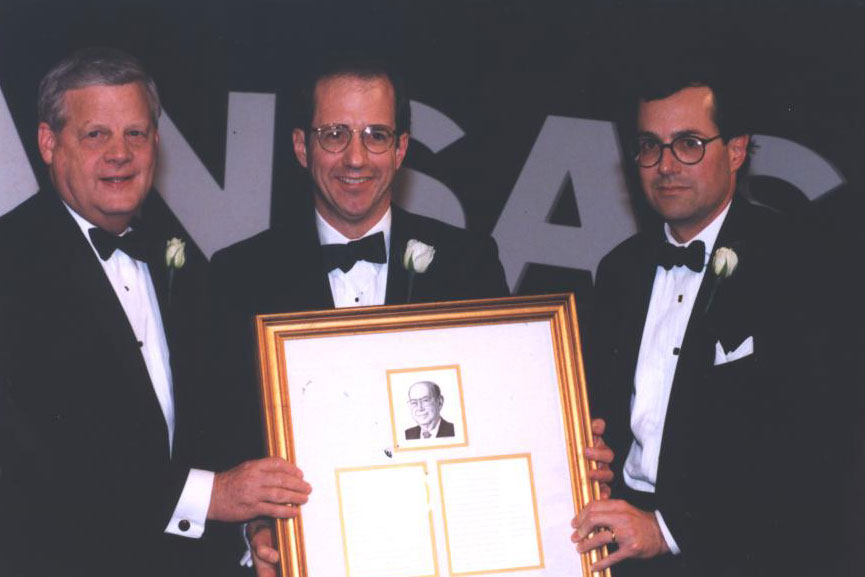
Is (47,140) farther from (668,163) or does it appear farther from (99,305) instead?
(668,163)

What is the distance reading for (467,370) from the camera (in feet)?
10.4

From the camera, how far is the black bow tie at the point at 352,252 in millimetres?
3727

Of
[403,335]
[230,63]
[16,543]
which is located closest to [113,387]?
[16,543]

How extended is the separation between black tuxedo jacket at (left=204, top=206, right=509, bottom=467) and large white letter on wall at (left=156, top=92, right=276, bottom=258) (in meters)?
0.76

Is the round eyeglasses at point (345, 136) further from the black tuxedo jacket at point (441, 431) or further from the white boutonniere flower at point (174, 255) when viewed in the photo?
the black tuxedo jacket at point (441, 431)

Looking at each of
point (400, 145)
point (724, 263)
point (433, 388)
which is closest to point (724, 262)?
point (724, 263)

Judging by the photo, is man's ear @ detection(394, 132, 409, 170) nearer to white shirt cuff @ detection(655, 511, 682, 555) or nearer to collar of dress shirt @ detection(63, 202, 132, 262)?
collar of dress shirt @ detection(63, 202, 132, 262)

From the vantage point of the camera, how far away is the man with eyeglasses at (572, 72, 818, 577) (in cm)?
345

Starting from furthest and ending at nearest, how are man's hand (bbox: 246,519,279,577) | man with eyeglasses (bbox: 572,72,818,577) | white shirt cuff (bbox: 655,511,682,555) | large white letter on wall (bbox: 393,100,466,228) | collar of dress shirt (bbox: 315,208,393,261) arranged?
1. large white letter on wall (bbox: 393,100,466,228)
2. collar of dress shirt (bbox: 315,208,393,261)
3. man with eyeglasses (bbox: 572,72,818,577)
4. white shirt cuff (bbox: 655,511,682,555)
5. man's hand (bbox: 246,519,279,577)

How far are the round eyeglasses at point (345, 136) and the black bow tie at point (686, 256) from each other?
45.5 inches

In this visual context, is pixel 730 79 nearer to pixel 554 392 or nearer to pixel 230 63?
pixel 554 392

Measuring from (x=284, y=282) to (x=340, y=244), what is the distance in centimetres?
25

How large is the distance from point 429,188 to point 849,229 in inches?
82.6

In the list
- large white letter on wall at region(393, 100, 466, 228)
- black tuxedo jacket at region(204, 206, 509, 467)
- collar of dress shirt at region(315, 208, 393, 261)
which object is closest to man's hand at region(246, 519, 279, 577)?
black tuxedo jacket at region(204, 206, 509, 467)
